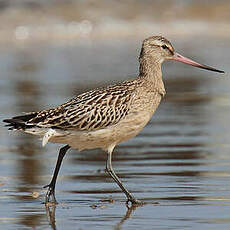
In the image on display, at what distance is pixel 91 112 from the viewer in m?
10.1

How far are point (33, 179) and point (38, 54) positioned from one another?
1892cm

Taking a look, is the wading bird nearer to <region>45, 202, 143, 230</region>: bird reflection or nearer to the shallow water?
<region>45, 202, 143, 230</region>: bird reflection

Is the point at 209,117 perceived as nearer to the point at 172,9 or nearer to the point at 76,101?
the point at 76,101

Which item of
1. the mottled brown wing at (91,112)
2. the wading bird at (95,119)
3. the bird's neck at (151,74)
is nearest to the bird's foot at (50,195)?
the wading bird at (95,119)

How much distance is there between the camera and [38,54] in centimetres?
2995

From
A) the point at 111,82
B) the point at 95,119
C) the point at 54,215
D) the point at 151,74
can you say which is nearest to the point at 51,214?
the point at 54,215

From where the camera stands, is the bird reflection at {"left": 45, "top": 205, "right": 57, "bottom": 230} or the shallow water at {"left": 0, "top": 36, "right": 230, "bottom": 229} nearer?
the bird reflection at {"left": 45, "top": 205, "right": 57, "bottom": 230}

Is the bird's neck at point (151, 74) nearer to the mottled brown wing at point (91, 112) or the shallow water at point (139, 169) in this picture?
the mottled brown wing at point (91, 112)

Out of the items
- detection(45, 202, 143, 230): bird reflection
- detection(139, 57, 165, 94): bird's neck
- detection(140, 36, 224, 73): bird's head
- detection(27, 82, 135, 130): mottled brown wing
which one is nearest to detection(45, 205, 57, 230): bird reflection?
detection(45, 202, 143, 230): bird reflection

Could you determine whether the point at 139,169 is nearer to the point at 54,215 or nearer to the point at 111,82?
the point at 54,215

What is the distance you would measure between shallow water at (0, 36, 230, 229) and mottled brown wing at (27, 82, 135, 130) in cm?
75

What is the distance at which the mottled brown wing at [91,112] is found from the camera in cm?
1002

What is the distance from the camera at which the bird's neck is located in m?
10.6

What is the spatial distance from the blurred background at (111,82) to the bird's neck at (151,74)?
1028 millimetres
